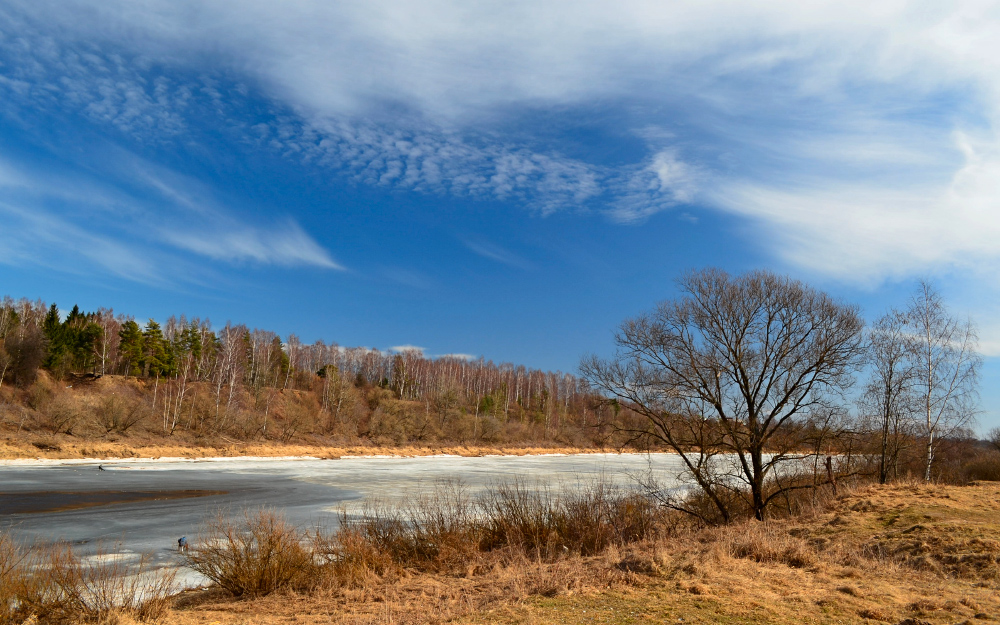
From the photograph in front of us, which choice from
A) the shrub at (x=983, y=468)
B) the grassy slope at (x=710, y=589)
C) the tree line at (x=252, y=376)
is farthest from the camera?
the tree line at (x=252, y=376)

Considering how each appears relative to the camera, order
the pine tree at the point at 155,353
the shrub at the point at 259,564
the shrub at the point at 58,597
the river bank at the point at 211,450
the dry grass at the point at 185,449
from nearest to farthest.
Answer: the shrub at the point at 58,597, the shrub at the point at 259,564, the river bank at the point at 211,450, the dry grass at the point at 185,449, the pine tree at the point at 155,353

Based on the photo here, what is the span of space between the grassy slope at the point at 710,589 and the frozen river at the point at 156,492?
229 inches

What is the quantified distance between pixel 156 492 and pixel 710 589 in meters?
27.0

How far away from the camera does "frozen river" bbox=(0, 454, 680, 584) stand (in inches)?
665

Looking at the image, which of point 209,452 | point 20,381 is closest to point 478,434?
point 209,452

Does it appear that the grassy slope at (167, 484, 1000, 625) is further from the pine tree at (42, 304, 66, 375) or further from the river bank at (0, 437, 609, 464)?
the pine tree at (42, 304, 66, 375)

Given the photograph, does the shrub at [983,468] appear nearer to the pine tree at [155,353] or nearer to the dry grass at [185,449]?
the dry grass at [185,449]

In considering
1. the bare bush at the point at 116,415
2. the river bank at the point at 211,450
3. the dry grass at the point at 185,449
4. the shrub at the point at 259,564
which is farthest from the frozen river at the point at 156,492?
the bare bush at the point at 116,415

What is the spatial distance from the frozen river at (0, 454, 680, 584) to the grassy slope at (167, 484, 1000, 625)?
582 cm

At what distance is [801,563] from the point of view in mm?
10609

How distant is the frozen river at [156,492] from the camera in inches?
665

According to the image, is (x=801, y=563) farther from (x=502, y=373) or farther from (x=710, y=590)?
(x=502, y=373)

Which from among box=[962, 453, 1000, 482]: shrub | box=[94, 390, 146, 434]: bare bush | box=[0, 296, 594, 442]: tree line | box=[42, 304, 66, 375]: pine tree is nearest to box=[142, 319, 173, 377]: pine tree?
box=[0, 296, 594, 442]: tree line

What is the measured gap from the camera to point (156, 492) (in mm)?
27344
